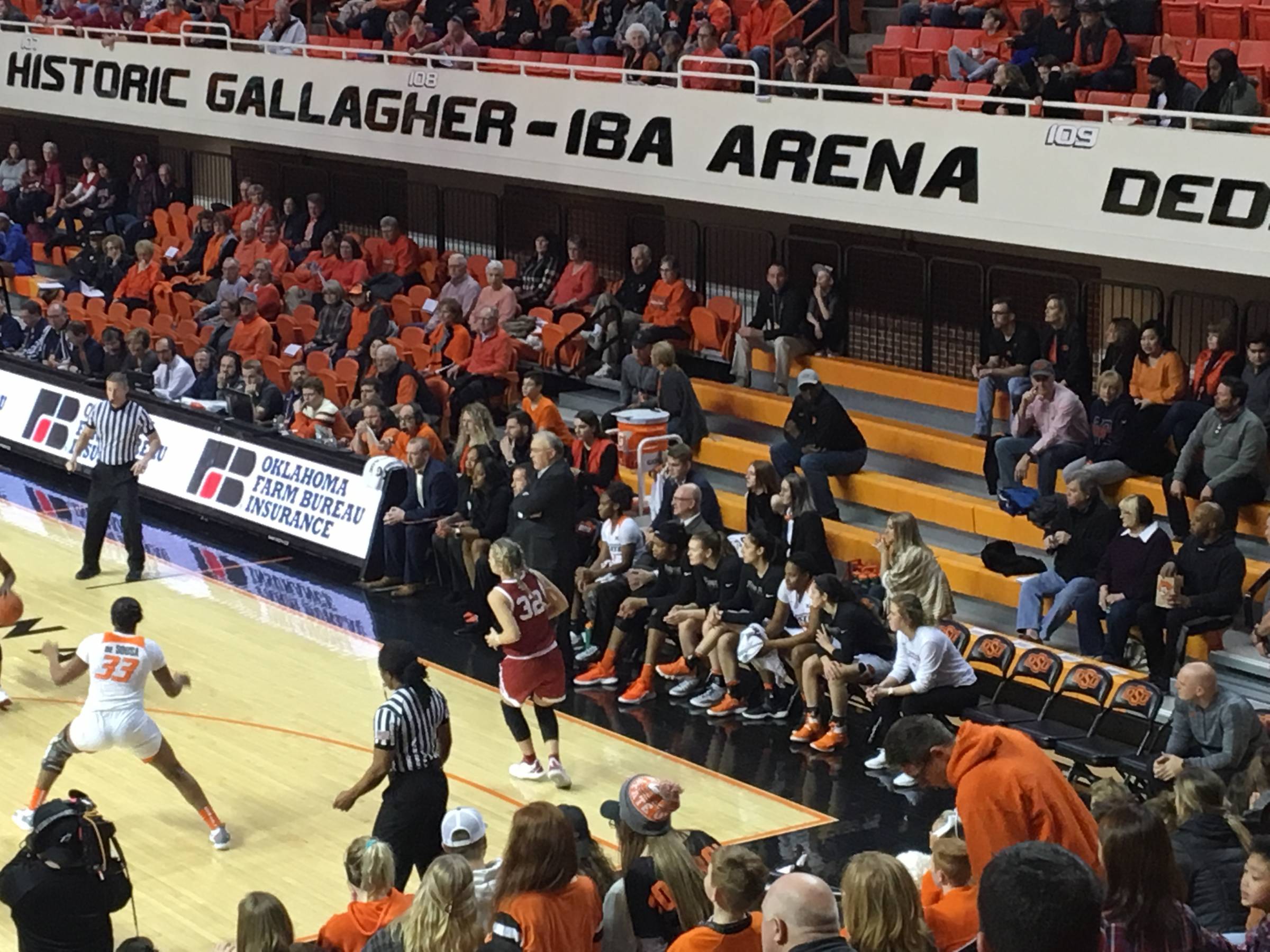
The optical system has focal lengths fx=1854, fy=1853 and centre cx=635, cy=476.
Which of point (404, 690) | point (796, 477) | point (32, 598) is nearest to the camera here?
point (404, 690)

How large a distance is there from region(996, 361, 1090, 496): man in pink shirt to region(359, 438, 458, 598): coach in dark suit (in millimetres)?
4772

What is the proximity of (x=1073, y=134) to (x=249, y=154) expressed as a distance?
47.8ft

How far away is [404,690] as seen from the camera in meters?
9.40

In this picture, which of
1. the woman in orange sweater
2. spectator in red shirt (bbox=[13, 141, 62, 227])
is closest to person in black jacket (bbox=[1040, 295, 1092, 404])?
the woman in orange sweater

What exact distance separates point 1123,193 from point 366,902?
9.79 m

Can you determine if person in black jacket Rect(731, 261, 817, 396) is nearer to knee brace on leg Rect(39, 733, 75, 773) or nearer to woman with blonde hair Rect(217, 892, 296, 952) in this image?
knee brace on leg Rect(39, 733, 75, 773)

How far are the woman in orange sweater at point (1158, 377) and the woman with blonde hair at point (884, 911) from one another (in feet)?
29.9

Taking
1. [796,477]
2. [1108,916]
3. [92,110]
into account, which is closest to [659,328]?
[796,477]

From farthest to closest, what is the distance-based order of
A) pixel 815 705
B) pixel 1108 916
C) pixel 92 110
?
pixel 92 110 → pixel 815 705 → pixel 1108 916

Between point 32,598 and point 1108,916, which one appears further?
point 32,598

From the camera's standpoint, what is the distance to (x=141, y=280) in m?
23.9

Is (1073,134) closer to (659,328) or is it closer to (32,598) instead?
(659,328)

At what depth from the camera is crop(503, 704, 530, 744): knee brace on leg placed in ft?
38.4

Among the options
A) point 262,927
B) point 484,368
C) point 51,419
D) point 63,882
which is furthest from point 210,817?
point 51,419
